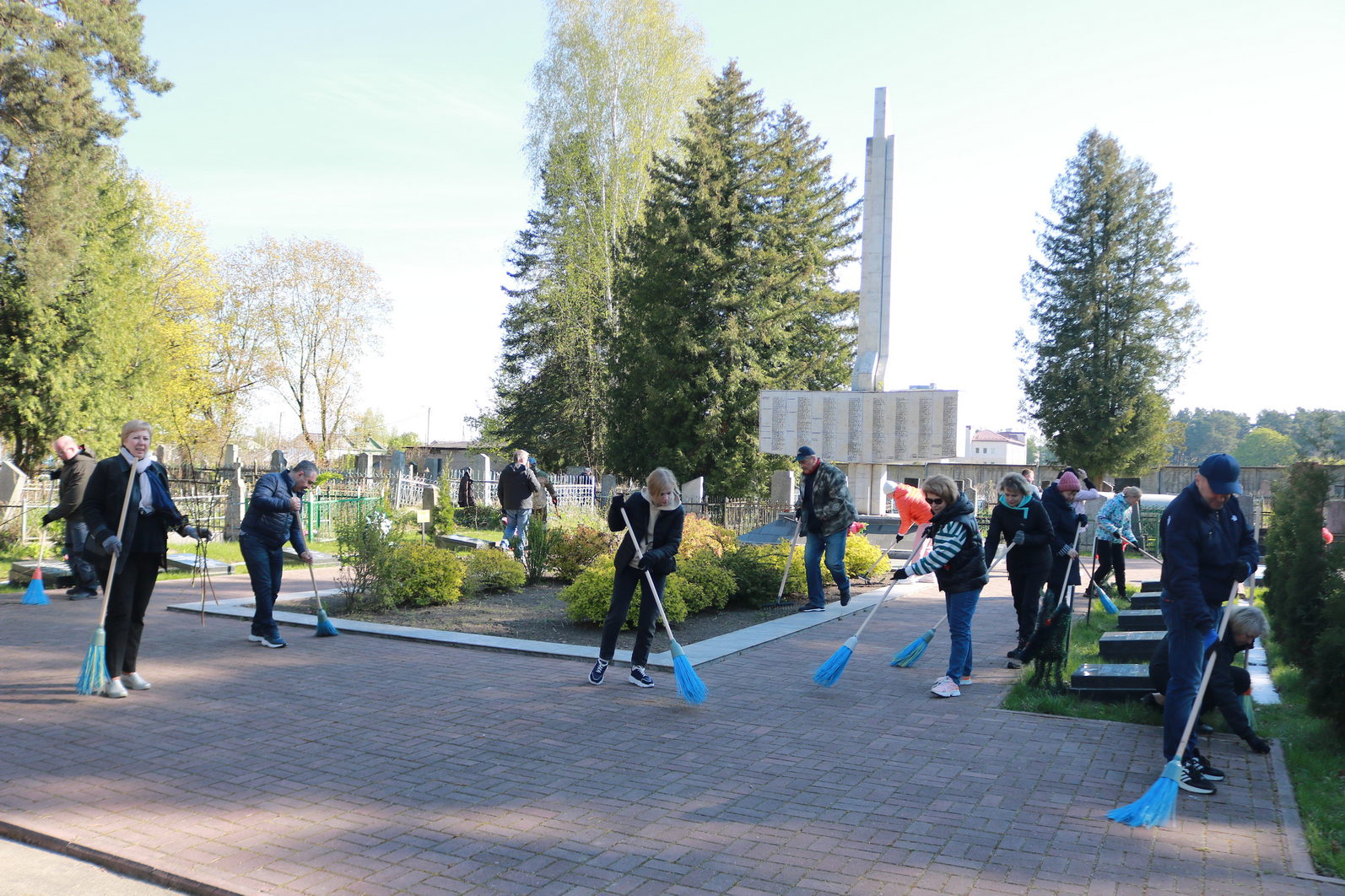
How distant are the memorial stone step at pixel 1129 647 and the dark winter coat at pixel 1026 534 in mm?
770

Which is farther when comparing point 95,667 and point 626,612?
point 626,612

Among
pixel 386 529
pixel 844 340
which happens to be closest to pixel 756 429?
pixel 844 340

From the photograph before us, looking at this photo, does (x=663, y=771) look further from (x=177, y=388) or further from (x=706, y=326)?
(x=177, y=388)

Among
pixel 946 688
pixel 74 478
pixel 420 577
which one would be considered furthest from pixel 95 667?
pixel 946 688

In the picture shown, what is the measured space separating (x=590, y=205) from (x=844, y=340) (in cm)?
1079

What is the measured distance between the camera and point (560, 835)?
13.9ft

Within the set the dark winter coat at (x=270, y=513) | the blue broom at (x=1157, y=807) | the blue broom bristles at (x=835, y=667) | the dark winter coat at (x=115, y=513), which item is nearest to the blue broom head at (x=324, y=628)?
the dark winter coat at (x=270, y=513)

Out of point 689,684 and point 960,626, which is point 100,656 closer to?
point 689,684

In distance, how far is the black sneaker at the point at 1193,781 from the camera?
4.89 meters

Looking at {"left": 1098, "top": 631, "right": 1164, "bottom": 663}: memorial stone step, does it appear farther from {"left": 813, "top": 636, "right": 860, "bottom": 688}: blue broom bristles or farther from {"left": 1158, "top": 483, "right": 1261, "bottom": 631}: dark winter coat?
{"left": 1158, "top": 483, "right": 1261, "bottom": 631}: dark winter coat

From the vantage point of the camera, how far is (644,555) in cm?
705

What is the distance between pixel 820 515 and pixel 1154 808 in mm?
6682

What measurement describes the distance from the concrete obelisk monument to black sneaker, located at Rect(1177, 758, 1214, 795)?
53.5 ft

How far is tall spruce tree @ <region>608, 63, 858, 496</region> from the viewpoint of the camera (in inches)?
1158
